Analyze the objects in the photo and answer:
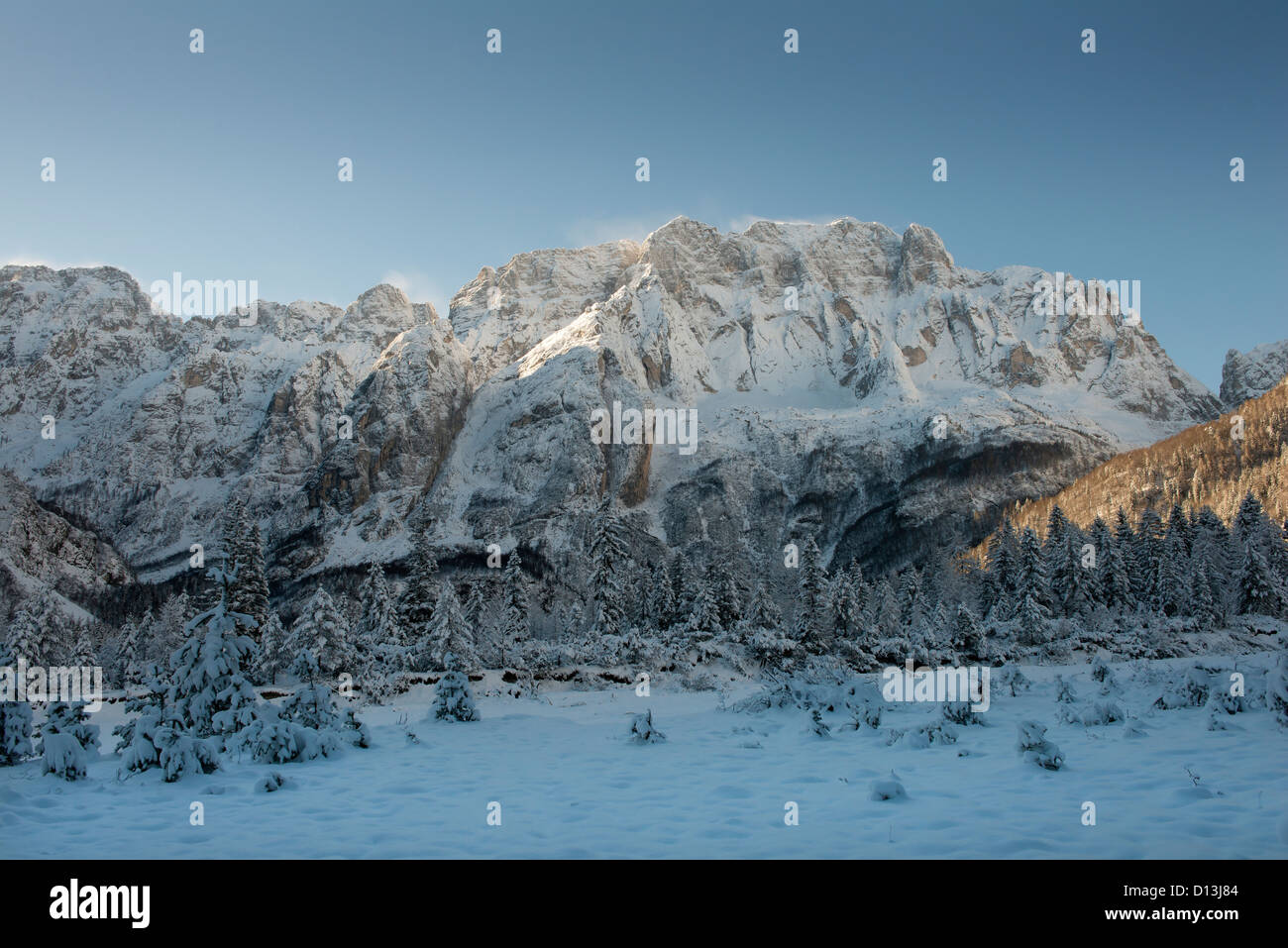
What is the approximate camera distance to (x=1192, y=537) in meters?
64.3

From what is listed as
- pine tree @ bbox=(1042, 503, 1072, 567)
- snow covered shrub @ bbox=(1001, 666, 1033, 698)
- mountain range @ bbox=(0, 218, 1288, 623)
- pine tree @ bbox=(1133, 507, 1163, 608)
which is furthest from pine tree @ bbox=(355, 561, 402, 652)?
mountain range @ bbox=(0, 218, 1288, 623)

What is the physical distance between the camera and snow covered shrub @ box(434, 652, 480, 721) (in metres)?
17.0

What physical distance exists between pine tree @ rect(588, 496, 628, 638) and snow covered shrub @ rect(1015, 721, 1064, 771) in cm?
3512

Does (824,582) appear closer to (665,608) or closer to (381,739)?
(665,608)

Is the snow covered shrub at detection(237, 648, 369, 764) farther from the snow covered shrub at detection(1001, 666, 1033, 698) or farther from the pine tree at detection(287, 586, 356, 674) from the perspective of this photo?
the pine tree at detection(287, 586, 356, 674)

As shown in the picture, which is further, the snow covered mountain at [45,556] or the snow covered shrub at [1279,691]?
the snow covered mountain at [45,556]

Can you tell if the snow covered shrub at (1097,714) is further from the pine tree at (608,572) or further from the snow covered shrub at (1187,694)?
the pine tree at (608,572)

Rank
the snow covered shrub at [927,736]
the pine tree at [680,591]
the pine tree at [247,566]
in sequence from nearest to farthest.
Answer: the snow covered shrub at [927,736] < the pine tree at [247,566] < the pine tree at [680,591]

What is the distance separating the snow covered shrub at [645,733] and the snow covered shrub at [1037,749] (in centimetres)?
625

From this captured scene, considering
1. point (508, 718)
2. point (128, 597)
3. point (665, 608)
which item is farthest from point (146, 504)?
point (508, 718)

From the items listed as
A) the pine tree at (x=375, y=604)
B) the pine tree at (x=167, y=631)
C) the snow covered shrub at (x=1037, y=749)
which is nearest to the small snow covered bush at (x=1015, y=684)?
the snow covered shrub at (x=1037, y=749)

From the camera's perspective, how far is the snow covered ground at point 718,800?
6602mm
